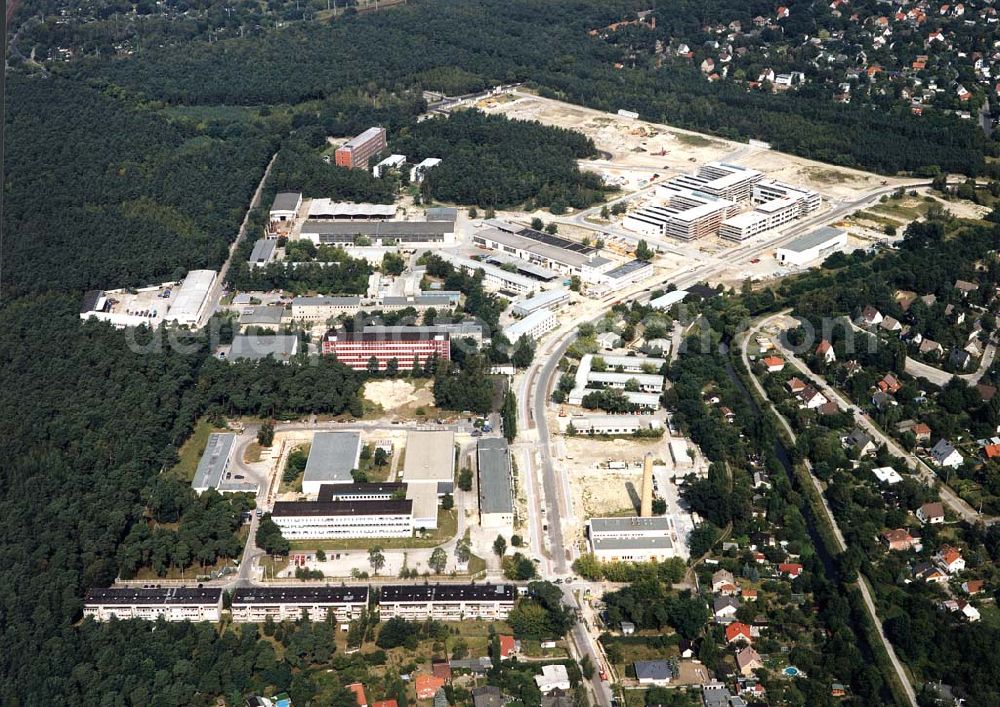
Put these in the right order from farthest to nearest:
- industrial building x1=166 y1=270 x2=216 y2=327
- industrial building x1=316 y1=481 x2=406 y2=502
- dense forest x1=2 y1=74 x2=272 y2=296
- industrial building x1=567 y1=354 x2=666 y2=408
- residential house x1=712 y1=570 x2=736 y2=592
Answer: dense forest x1=2 y1=74 x2=272 y2=296 < industrial building x1=166 y1=270 x2=216 y2=327 < industrial building x1=567 y1=354 x2=666 y2=408 < industrial building x1=316 y1=481 x2=406 y2=502 < residential house x1=712 y1=570 x2=736 y2=592

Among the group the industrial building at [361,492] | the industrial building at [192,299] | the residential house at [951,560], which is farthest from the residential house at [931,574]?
the industrial building at [192,299]

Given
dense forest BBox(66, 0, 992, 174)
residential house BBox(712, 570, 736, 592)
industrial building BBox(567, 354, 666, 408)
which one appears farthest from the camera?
dense forest BBox(66, 0, 992, 174)

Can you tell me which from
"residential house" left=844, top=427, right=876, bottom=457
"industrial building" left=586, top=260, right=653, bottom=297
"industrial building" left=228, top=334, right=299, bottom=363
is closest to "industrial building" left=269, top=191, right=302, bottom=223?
"industrial building" left=228, top=334, right=299, bottom=363

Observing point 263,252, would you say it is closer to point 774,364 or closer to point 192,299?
point 192,299

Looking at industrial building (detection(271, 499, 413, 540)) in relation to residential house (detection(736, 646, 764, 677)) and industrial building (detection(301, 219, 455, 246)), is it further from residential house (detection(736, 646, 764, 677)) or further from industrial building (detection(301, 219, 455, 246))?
industrial building (detection(301, 219, 455, 246))

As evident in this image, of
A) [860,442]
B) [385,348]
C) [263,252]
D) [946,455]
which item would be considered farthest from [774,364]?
[263,252]
